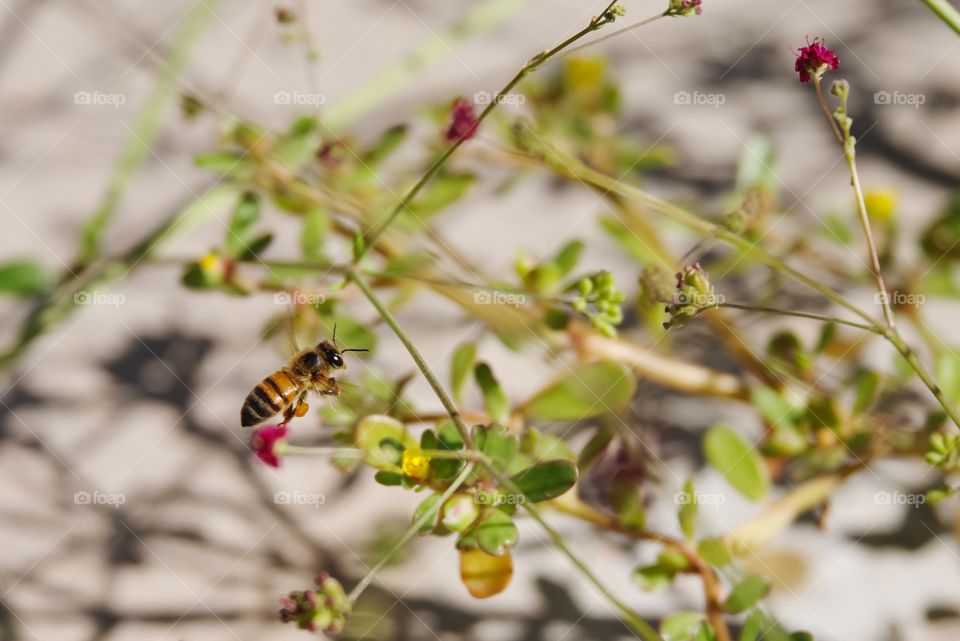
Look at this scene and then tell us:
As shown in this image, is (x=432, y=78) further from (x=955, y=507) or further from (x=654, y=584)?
(x=955, y=507)

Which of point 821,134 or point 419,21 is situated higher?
point 419,21

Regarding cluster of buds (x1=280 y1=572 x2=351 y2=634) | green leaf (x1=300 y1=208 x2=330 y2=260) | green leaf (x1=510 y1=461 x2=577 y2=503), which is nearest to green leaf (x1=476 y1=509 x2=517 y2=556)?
green leaf (x1=510 y1=461 x2=577 y2=503)

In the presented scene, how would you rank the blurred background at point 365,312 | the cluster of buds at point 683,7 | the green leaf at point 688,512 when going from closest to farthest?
the cluster of buds at point 683,7, the green leaf at point 688,512, the blurred background at point 365,312

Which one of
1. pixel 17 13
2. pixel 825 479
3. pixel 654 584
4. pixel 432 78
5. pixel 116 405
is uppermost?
pixel 17 13

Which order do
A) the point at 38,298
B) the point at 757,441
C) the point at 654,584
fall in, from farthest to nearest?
1. the point at 38,298
2. the point at 757,441
3. the point at 654,584

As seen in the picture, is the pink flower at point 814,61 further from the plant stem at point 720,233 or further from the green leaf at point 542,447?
the green leaf at point 542,447

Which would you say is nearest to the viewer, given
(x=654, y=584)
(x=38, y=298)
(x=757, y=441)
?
(x=654, y=584)

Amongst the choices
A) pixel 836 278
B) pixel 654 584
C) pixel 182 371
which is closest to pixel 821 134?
pixel 836 278

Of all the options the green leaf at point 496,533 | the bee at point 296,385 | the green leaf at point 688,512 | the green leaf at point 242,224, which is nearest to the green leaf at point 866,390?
the green leaf at point 688,512
